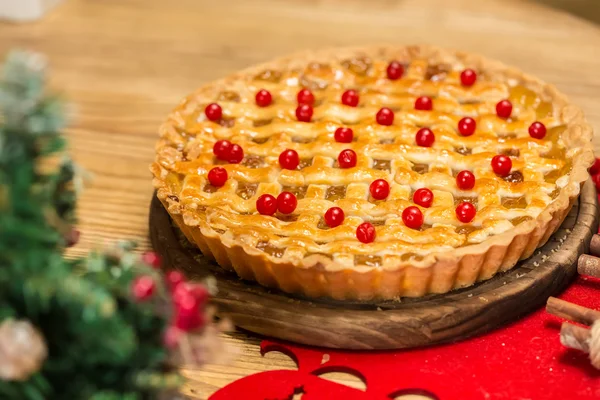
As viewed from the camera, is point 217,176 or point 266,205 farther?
point 217,176

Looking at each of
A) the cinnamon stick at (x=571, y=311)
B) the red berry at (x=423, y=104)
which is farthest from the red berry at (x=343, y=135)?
the cinnamon stick at (x=571, y=311)

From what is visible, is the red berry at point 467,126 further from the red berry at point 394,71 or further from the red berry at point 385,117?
the red berry at point 394,71

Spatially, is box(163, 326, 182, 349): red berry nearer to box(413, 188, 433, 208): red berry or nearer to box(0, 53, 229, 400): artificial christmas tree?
box(0, 53, 229, 400): artificial christmas tree

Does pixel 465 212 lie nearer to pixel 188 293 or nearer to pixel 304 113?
pixel 304 113

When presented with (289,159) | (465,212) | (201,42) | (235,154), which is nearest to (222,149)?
(235,154)

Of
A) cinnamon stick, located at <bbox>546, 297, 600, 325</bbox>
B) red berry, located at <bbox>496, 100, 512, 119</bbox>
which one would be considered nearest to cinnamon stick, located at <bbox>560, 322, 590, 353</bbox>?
cinnamon stick, located at <bbox>546, 297, 600, 325</bbox>

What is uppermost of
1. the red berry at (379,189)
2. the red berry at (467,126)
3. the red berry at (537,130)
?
the red berry at (537,130)

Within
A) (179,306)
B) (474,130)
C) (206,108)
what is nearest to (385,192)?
(474,130)
